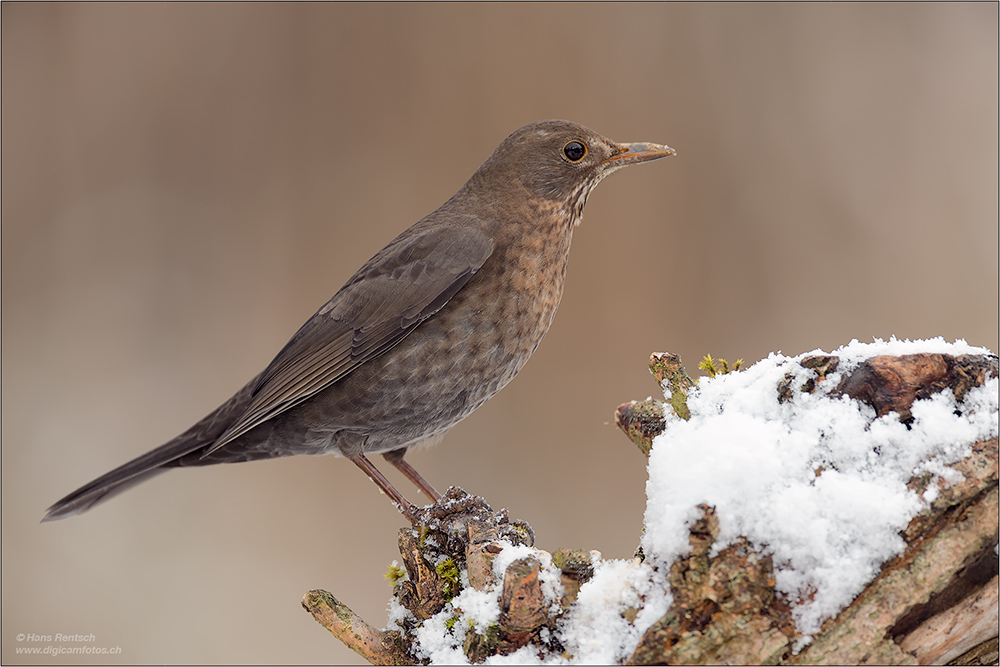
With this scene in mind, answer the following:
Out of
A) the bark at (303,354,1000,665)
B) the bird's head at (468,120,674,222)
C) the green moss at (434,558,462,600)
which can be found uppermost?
the bird's head at (468,120,674,222)

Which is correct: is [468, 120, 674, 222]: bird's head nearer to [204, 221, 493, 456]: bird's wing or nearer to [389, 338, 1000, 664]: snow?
[204, 221, 493, 456]: bird's wing

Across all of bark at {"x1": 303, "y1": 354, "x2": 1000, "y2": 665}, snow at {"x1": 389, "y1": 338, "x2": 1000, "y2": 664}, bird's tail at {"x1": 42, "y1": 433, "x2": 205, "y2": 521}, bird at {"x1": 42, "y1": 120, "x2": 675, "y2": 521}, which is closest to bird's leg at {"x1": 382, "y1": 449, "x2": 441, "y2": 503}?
bird at {"x1": 42, "y1": 120, "x2": 675, "y2": 521}

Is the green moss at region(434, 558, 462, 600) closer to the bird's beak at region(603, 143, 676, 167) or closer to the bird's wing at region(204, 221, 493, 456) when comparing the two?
the bird's wing at region(204, 221, 493, 456)

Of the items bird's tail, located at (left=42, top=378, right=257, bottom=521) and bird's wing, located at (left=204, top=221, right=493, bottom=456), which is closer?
bird's wing, located at (left=204, top=221, right=493, bottom=456)

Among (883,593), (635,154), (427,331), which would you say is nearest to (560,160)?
(635,154)

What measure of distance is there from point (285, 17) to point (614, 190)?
2.47 m

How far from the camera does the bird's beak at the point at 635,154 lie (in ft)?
10.1

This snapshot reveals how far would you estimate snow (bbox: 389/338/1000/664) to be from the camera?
150 centimetres

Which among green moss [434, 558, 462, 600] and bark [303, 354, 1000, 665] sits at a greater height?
green moss [434, 558, 462, 600]

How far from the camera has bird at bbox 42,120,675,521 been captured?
275 cm

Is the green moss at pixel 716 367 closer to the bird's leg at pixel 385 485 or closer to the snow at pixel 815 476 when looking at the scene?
the snow at pixel 815 476

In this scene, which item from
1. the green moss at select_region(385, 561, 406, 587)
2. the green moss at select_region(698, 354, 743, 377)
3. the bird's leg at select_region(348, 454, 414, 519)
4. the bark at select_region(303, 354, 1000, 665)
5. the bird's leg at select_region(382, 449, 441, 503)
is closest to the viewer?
the bark at select_region(303, 354, 1000, 665)

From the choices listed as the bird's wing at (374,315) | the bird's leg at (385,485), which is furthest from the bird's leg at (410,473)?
the bird's wing at (374,315)

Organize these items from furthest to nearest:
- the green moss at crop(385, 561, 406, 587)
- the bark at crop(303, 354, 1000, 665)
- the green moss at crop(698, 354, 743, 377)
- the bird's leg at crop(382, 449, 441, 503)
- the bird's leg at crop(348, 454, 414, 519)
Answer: the bird's leg at crop(382, 449, 441, 503) < the bird's leg at crop(348, 454, 414, 519) < the green moss at crop(385, 561, 406, 587) < the green moss at crop(698, 354, 743, 377) < the bark at crop(303, 354, 1000, 665)
